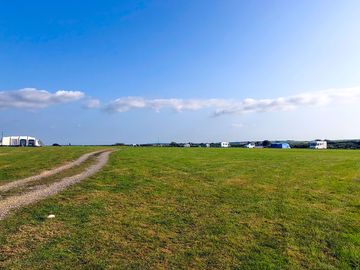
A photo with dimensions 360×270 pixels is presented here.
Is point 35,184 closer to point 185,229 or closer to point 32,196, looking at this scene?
point 32,196

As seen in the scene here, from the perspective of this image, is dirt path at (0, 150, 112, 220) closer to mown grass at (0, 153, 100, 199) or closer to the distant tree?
mown grass at (0, 153, 100, 199)

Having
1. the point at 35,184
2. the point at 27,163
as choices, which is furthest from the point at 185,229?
the point at 27,163

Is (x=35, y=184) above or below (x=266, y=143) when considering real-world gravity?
below

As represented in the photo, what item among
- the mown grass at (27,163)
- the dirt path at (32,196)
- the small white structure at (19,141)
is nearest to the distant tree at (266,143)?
the small white structure at (19,141)

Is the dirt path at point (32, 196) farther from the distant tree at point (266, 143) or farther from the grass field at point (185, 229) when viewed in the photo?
the distant tree at point (266, 143)

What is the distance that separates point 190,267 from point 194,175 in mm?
15648

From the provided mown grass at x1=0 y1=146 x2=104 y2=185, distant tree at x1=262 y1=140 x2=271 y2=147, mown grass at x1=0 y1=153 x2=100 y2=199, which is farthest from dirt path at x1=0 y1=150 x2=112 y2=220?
distant tree at x1=262 y1=140 x2=271 y2=147

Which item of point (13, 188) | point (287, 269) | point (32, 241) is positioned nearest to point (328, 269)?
point (287, 269)

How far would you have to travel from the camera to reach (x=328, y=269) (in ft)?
28.2

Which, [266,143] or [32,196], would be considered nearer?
[32,196]

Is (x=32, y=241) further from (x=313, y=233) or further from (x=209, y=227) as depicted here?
(x=313, y=233)

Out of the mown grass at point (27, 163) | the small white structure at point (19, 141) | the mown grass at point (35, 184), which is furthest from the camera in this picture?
the small white structure at point (19, 141)

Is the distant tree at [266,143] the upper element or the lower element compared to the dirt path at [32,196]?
upper

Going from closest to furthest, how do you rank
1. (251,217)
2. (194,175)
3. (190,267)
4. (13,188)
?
(190,267) → (251,217) → (13,188) → (194,175)
